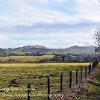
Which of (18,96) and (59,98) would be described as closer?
A: (59,98)

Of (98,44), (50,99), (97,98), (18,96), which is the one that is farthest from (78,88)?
(98,44)

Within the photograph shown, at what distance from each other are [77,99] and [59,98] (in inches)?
112

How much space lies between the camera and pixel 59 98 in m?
23.4

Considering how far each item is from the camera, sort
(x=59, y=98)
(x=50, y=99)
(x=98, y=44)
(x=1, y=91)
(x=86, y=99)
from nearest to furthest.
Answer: (x=59, y=98) < (x=50, y=99) < (x=86, y=99) < (x=1, y=91) < (x=98, y=44)

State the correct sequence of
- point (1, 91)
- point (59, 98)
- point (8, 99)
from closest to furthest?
point (59, 98) → point (8, 99) → point (1, 91)

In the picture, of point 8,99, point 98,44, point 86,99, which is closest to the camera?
point 86,99

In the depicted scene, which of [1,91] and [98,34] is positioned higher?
[98,34]

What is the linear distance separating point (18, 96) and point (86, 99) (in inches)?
241

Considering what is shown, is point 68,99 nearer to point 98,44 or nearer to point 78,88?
point 78,88

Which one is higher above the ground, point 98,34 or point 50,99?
point 98,34

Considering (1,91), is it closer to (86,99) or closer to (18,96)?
(18,96)

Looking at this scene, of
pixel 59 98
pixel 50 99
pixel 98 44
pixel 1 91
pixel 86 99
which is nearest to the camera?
pixel 59 98

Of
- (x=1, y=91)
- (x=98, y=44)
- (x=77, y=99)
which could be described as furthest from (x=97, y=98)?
(x=98, y=44)

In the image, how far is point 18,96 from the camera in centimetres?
3112
